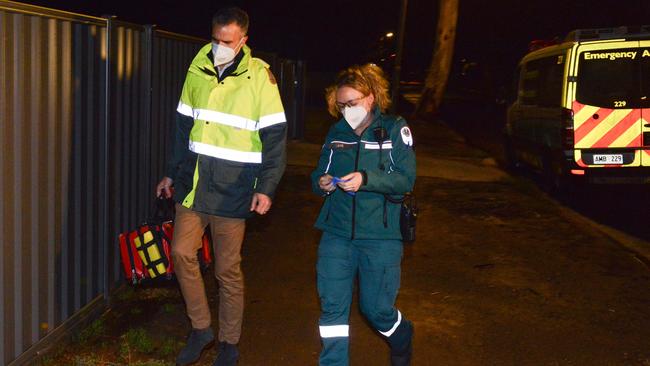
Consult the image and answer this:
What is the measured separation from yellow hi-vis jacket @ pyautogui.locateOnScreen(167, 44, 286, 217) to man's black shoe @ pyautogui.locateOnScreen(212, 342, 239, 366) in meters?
0.76

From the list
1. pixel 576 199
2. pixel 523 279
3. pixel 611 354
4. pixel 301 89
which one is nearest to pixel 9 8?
pixel 611 354

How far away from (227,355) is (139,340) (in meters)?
0.65

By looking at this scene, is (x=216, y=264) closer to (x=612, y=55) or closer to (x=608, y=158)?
(x=608, y=158)

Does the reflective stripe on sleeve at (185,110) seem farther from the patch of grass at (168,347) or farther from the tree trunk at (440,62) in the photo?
the tree trunk at (440,62)

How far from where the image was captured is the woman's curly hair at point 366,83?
4766 millimetres

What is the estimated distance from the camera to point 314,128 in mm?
23609

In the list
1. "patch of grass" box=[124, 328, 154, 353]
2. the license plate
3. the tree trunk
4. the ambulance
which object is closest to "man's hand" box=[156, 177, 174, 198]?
"patch of grass" box=[124, 328, 154, 353]

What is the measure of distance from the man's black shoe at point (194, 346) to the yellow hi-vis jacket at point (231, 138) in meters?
0.74

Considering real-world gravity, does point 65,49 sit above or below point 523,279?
above

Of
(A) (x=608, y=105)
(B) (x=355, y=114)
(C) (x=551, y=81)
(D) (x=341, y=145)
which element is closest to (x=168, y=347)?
(D) (x=341, y=145)

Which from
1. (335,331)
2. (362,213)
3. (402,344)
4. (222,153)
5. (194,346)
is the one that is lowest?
(194,346)

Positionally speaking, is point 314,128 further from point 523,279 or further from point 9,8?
point 9,8

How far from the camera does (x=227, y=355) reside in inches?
209

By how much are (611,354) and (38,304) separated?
343 centimetres
